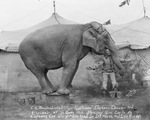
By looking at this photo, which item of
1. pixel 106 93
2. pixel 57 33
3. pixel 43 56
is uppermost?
pixel 57 33

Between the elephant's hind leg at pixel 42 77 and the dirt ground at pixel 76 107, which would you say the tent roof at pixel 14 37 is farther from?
the elephant's hind leg at pixel 42 77

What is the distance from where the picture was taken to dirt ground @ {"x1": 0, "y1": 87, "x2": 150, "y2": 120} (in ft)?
19.7

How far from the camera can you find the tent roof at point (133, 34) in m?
13.0

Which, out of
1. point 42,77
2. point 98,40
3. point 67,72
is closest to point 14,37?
point 42,77

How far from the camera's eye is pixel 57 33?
7.44 meters

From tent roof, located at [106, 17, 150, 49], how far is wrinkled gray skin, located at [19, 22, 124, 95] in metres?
5.21

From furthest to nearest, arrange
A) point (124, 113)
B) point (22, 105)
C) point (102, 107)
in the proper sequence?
point (22, 105), point (102, 107), point (124, 113)

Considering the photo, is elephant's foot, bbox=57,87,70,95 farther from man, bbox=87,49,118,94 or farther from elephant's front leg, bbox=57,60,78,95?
man, bbox=87,49,118,94

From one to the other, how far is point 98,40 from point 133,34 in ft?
22.3

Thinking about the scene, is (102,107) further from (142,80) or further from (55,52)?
(142,80)

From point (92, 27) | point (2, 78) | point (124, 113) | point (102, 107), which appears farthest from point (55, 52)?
point (2, 78)

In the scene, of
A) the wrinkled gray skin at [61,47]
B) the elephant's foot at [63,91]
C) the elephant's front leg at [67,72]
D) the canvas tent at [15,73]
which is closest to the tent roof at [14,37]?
the canvas tent at [15,73]

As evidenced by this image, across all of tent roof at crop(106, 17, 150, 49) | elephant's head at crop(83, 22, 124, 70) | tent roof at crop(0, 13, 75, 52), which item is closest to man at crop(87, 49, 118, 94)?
elephant's head at crop(83, 22, 124, 70)

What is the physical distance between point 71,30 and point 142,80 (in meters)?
4.22
